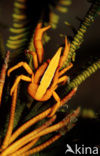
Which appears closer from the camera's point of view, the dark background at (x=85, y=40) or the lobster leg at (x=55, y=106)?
the lobster leg at (x=55, y=106)

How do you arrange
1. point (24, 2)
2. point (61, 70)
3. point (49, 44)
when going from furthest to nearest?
point (49, 44), point (61, 70), point (24, 2)

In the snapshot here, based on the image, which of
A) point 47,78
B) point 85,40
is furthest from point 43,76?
point 85,40

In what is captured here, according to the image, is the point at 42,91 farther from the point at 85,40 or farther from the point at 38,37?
the point at 85,40

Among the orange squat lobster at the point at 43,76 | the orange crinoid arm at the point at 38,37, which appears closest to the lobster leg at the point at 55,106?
the orange squat lobster at the point at 43,76

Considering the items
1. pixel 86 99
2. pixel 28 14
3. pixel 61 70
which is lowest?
pixel 86 99

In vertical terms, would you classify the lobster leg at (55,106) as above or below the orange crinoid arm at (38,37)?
below

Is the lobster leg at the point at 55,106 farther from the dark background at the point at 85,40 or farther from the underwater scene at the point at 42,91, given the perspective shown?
the dark background at the point at 85,40

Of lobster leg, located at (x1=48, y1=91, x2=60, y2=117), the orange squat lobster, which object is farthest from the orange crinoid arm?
lobster leg, located at (x1=48, y1=91, x2=60, y2=117)

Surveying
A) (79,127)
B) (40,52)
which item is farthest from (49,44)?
(79,127)

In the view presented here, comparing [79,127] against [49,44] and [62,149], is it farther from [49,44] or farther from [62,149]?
[49,44]
